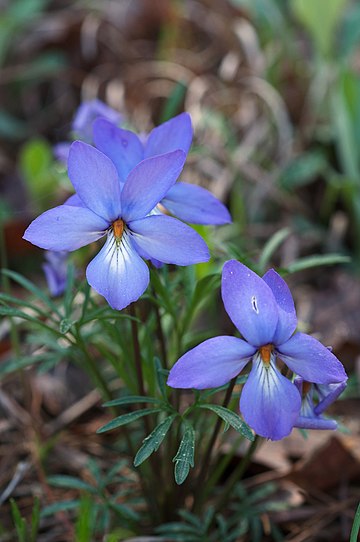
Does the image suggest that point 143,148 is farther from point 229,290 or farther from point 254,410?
point 254,410

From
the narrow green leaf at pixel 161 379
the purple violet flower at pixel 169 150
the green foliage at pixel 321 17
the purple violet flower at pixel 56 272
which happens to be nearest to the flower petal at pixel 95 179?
the purple violet flower at pixel 169 150

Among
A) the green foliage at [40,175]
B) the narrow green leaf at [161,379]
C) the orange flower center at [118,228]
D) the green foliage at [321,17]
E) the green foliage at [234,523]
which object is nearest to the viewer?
the orange flower center at [118,228]

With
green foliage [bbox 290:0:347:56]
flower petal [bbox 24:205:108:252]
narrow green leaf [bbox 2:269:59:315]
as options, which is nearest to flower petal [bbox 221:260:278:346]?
flower petal [bbox 24:205:108:252]

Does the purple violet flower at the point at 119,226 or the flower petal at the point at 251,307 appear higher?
the purple violet flower at the point at 119,226

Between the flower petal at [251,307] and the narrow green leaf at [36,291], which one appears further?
the narrow green leaf at [36,291]

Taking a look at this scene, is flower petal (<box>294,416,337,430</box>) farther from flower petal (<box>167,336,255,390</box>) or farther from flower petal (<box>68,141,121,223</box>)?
flower petal (<box>68,141,121,223</box>)

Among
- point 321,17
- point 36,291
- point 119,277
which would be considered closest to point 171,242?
point 119,277

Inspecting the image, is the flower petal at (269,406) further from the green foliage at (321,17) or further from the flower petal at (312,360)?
the green foliage at (321,17)
